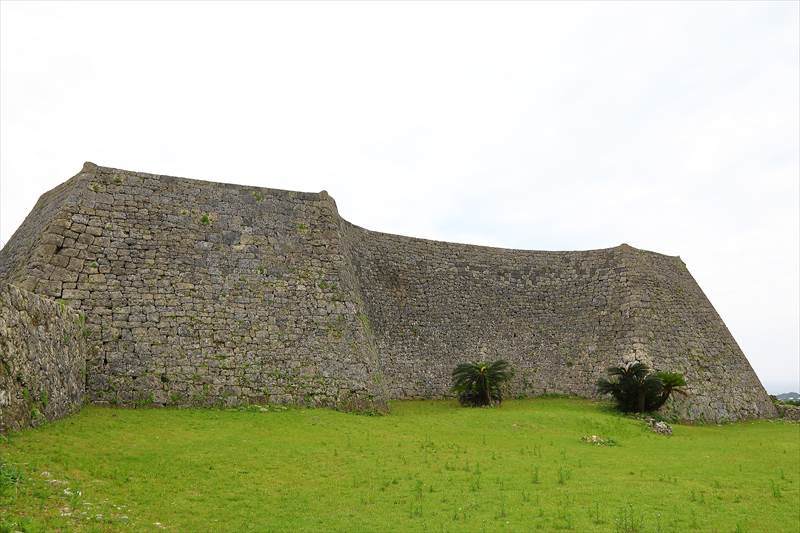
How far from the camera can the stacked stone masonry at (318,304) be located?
707 inches

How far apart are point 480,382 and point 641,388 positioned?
6.28 m

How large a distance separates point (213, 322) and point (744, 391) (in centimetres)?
2510

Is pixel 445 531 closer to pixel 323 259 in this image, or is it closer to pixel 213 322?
pixel 213 322

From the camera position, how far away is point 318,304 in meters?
21.1

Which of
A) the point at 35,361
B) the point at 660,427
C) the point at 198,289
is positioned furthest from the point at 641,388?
the point at 35,361

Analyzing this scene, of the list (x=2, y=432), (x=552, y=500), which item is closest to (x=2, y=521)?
(x=2, y=432)

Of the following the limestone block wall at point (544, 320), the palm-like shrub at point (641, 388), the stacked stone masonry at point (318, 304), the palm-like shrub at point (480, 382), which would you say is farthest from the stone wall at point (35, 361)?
the palm-like shrub at point (641, 388)

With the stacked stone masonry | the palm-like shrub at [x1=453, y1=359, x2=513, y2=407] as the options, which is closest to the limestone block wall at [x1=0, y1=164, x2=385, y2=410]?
the stacked stone masonry

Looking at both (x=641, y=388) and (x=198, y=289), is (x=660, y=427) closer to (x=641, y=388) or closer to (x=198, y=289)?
(x=641, y=388)

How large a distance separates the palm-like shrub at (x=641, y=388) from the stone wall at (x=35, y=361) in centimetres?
1895

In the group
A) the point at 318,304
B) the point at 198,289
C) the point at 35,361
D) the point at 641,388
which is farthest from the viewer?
the point at 641,388

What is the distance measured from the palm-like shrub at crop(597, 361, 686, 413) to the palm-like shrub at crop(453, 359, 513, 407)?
14.1 feet

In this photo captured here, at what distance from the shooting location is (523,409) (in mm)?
22766

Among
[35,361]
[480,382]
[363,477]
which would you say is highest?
[480,382]
